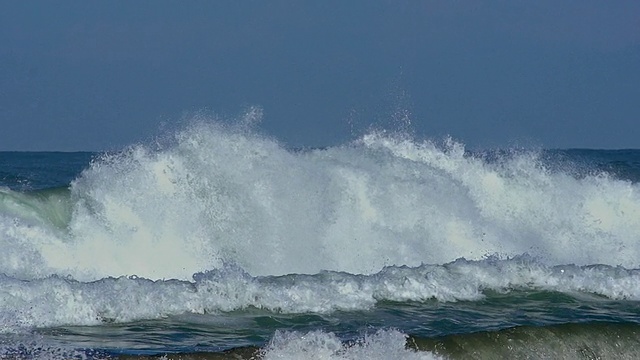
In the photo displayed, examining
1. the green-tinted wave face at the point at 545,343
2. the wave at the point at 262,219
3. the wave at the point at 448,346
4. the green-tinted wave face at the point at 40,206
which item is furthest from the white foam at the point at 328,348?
the green-tinted wave face at the point at 40,206

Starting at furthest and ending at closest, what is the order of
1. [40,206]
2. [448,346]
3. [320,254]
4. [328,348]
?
[40,206] → [320,254] → [448,346] → [328,348]

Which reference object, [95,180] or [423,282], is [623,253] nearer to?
[423,282]

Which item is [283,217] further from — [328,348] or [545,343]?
[328,348]

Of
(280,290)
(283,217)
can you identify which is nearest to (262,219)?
(283,217)

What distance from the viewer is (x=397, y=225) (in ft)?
54.3

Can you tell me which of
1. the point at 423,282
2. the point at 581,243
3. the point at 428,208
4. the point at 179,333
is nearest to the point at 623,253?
the point at 581,243

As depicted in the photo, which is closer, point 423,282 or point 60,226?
point 423,282

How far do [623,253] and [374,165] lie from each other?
426cm

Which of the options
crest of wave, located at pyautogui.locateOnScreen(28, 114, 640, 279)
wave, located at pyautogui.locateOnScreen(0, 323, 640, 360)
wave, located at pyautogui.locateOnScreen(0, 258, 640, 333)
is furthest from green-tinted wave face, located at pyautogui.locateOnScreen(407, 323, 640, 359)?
crest of wave, located at pyautogui.locateOnScreen(28, 114, 640, 279)

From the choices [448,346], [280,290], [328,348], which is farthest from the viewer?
[280,290]

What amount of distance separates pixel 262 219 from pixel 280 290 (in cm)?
491

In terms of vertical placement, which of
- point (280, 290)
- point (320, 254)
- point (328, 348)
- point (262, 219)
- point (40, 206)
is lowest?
point (328, 348)

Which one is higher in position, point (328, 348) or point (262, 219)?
point (262, 219)

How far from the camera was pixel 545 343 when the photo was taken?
32.1 ft
